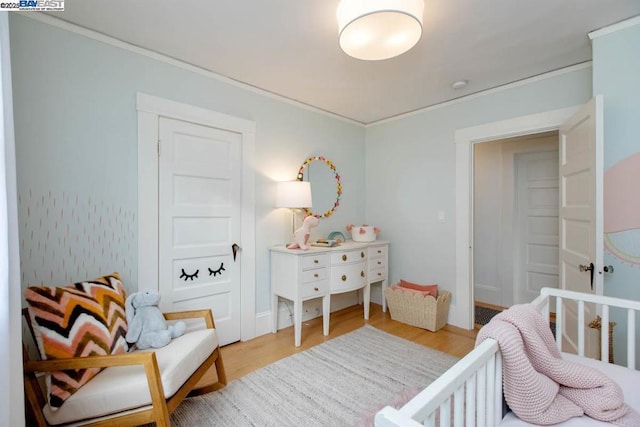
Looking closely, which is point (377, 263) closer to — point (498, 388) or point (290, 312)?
point (290, 312)

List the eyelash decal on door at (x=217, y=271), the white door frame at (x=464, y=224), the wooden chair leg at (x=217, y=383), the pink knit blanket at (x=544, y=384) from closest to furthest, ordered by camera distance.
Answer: the pink knit blanket at (x=544, y=384), the wooden chair leg at (x=217, y=383), the eyelash decal on door at (x=217, y=271), the white door frame at (x=464, y=224)

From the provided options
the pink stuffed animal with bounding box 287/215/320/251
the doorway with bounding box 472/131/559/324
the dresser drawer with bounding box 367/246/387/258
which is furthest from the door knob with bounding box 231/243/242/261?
the doorway with bounding box 472/131/559/324

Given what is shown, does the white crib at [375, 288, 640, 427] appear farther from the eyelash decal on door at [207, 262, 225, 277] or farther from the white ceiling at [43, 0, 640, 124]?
the eyelash decal on door at [207, 262, 225, 277]

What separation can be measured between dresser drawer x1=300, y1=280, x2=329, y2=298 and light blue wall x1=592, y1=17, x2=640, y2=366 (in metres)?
1.96

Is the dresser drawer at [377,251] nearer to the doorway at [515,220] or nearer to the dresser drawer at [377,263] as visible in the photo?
the dresser drawer at [377,263]

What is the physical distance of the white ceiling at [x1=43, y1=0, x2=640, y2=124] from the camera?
1.68 m

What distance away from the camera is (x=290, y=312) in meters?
3.05

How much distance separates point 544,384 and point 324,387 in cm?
132

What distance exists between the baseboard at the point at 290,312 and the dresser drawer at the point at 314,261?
1.93 feet

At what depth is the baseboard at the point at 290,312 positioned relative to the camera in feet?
9.27

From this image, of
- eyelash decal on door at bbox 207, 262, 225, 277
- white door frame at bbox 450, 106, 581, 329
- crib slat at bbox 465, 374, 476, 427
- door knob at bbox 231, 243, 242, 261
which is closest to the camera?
crib slat at bbox 465, 374, 476, 427

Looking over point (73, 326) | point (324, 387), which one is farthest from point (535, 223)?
point (73, 326)

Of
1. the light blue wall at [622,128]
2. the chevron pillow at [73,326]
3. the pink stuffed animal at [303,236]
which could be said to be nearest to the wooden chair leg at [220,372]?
the chevron pillow at [73,326]

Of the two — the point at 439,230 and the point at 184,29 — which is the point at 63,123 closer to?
the point at 184,29
